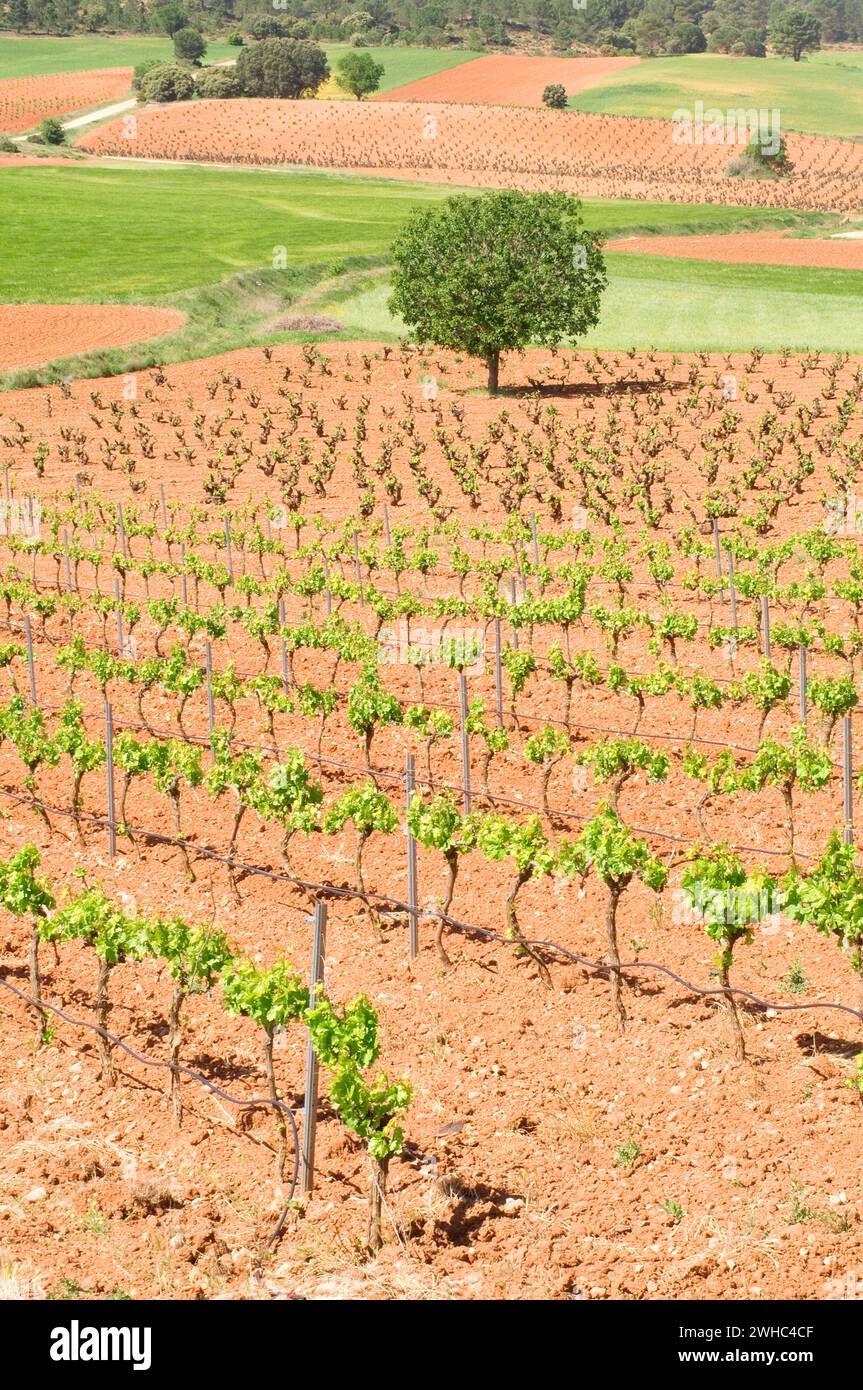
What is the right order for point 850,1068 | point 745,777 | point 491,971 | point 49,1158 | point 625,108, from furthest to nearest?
point 625,108 < point 745,777 < point 491,971 < point 850,1068 < point 49,1158

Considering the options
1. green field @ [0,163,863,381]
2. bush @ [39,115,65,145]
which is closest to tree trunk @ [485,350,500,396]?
green field @ [0,163,863,381]

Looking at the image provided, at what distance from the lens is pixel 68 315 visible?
2259 inches

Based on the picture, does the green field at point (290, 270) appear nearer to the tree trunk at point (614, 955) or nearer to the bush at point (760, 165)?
the bush at point (760, 165)

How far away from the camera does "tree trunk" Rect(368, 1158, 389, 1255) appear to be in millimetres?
9656

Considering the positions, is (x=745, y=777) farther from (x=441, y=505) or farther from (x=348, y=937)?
(x=441, y=505)

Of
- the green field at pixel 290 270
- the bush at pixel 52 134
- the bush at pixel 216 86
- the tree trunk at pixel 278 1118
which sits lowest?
the tree trunk at pixel 278 1118

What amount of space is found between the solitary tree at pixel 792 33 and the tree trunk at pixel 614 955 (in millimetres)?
196681

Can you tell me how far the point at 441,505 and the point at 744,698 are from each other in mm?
16330

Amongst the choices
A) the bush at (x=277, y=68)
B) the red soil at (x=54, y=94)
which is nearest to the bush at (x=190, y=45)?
the red soil at (x=54, y=94)

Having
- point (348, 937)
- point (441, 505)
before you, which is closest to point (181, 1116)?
point (348, 937)

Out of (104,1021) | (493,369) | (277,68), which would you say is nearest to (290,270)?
(493,369)

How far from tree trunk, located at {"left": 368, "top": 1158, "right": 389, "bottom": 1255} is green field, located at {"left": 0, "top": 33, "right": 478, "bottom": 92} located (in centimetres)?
15279

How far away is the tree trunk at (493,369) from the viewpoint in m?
46.0

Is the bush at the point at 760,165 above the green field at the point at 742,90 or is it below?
below
